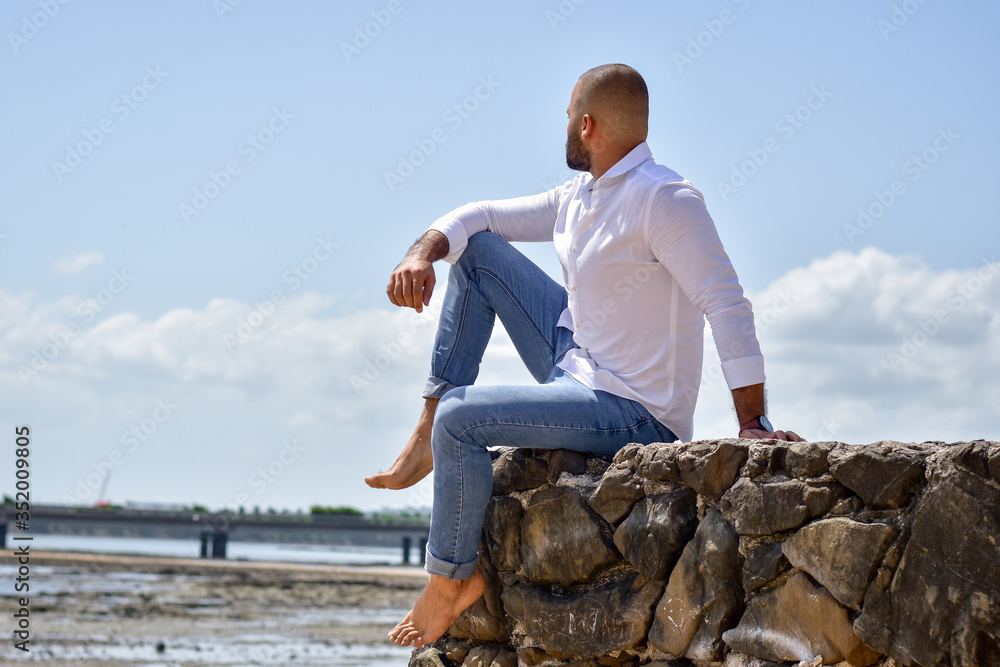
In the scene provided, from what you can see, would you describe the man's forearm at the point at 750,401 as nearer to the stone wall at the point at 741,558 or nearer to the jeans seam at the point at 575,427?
the stone wall at the point at 741,558

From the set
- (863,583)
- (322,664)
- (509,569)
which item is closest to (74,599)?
(322,664)

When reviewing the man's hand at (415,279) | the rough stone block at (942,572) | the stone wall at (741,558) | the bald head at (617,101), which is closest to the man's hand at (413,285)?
the man's hand at (415,279)

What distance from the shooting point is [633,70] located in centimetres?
257

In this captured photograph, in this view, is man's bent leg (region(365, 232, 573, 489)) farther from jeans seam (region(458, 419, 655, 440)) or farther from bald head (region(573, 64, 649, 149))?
bald head (region(573, 64, 649, 149))

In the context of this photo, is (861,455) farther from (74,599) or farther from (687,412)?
(74,599)

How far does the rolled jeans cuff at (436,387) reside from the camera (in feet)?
9.22

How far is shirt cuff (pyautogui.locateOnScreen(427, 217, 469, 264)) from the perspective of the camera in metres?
2.81

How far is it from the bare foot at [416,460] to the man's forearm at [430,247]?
45 centimetres

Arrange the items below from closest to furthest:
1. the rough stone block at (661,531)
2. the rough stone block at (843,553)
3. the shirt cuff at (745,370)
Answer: the rough stone block at (843,553), the rough stone block at (661,531), the shirt cuff at (745,370)

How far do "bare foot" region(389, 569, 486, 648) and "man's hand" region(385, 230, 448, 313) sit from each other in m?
0.77

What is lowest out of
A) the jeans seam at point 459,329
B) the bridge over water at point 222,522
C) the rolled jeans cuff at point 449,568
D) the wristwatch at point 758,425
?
the bridge over water at point 222,522

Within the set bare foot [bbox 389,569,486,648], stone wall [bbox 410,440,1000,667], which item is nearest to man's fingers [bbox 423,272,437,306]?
stone wall [bbox 410,440,1000,667]

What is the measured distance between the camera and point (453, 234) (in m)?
2.82

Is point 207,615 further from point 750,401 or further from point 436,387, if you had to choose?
point 750,401
